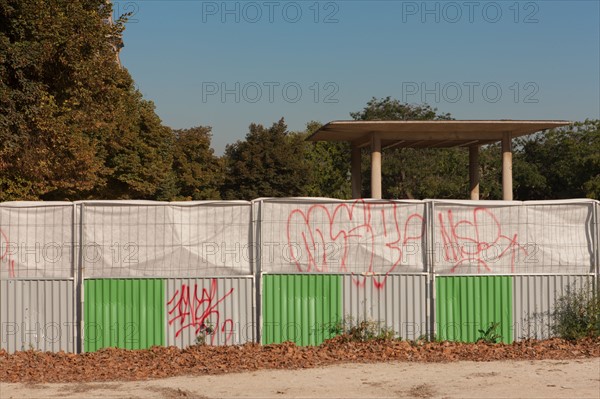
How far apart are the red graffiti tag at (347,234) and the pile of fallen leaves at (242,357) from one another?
44.5 inches

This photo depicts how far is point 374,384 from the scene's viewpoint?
9.93 m

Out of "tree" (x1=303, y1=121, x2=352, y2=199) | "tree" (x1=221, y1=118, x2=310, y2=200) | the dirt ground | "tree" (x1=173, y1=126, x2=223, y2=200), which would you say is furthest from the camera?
"tree" (x1=303, y1=121, x2=352, y2=199)

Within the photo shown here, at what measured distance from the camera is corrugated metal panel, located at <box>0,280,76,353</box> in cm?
1196

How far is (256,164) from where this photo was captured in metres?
76.6

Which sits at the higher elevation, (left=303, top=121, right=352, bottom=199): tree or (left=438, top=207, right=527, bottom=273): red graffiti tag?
(left=303, top=121, right=352, bottom=199): tree

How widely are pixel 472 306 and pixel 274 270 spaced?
122 inches

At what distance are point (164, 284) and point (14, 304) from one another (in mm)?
2234

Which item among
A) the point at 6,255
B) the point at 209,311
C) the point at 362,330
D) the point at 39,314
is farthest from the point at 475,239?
the point at 6,255

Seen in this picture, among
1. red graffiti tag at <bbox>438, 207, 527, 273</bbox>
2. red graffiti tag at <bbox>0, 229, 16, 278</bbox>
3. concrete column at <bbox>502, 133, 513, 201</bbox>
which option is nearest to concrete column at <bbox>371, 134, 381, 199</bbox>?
concrete column at <bbox>502, 133, 513, 201</bbox>

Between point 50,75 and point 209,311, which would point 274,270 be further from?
point 50,75

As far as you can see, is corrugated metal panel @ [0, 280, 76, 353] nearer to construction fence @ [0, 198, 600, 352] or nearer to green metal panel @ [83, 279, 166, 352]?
construction fence @ [0, 198, 600, 352]

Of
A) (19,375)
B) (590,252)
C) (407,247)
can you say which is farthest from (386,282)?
(19,375)

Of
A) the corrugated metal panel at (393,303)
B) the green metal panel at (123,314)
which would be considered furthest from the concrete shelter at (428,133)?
the green metal panel at (123,314)

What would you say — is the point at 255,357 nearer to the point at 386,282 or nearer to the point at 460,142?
the point at 386,282
